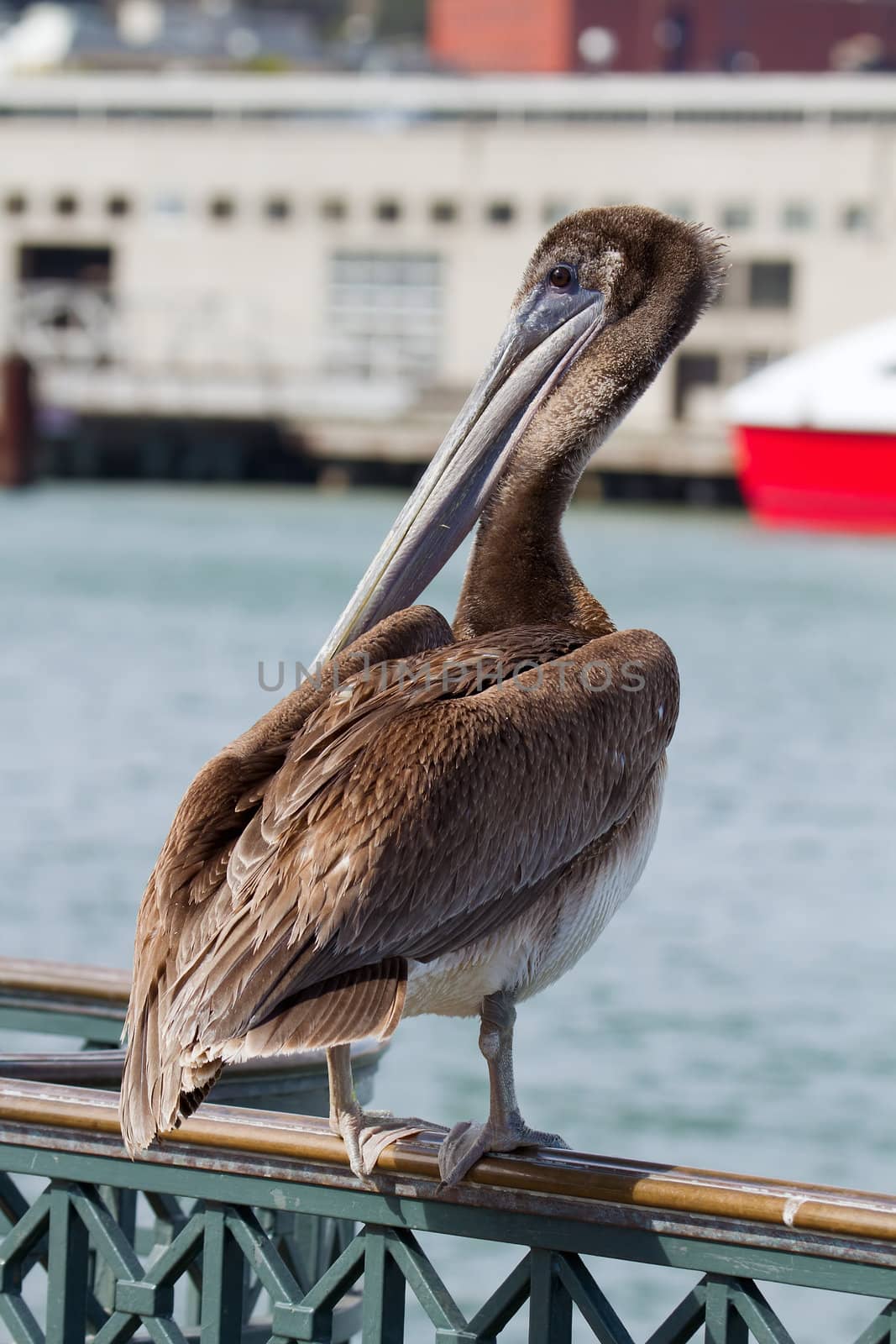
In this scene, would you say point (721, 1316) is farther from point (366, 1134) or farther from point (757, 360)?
point (757, 360)

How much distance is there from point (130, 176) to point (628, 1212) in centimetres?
4345

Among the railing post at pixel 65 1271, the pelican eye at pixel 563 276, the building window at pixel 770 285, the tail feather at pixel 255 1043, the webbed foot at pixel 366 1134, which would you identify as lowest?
the building window at pixel 770 285

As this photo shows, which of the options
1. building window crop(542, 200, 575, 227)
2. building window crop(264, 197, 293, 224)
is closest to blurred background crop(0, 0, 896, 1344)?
building window crop(264, 197, 293, 224)

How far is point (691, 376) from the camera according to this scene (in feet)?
136

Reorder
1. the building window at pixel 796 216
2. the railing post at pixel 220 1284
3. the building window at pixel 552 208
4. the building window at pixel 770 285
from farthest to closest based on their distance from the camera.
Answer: the building window at pixel 552 208 → the building window at pixel 770 285 → the building window at pixel 796 216 → the railing post at pixel 220 1284

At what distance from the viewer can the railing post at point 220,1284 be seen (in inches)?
91.7

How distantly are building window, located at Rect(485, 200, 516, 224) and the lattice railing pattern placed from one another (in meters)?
39.7

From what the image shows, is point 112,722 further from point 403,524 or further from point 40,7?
point 40,7

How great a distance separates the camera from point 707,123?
40531 millimetres

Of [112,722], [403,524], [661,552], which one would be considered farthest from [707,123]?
[403,524]

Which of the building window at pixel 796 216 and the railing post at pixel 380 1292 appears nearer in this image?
the railing post at pixel 380 1292

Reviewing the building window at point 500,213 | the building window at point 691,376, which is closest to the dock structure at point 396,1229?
the building window at point 691,376

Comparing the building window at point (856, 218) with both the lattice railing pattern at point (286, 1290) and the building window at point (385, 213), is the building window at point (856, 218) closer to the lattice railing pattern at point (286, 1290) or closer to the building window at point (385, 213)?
the building window at point (385, 213)

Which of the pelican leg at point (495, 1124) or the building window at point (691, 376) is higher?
the pelican leg at point (495, 1124)
